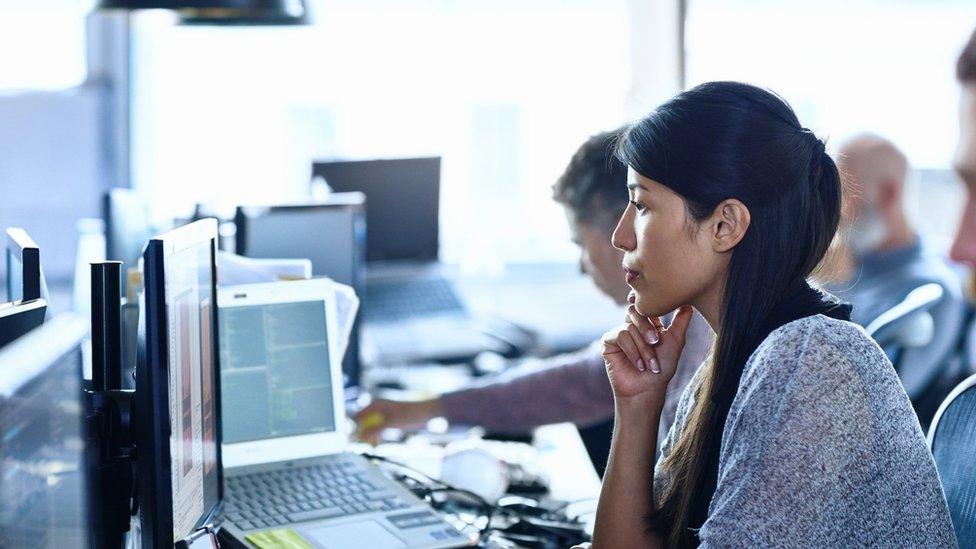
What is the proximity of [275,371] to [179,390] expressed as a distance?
55 cm

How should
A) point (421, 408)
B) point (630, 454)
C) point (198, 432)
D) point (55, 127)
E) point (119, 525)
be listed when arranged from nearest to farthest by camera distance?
point (119, 525) → point (198, 432) → point (630, 454) → point (421, 408) → point (55, 127)

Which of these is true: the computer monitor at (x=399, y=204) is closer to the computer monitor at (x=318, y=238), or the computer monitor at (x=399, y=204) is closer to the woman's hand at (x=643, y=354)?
the computer monitor at (x=318, y=238)

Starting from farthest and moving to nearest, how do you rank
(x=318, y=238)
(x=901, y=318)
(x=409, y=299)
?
(x=409, y=299), (x=318, y=238), (x=901, y=318)

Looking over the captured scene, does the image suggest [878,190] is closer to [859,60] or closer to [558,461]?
[859,60]

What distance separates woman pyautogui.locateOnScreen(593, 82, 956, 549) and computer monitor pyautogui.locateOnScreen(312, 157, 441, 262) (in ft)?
5.71

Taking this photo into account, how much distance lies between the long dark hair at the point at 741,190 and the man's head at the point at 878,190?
2.20m

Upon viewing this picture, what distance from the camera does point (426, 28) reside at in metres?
3.65

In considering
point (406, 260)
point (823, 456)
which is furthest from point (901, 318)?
point (406, 260)

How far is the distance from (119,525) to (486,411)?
121cm

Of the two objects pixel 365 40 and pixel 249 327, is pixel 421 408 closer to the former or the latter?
pixel 249 327

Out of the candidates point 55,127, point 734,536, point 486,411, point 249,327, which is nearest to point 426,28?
point 55,127

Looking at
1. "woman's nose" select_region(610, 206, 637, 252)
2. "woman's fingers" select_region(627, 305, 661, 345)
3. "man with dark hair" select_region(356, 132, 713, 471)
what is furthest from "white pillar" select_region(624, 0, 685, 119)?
"woman's nose" select_region(610, 206, 637, 252)

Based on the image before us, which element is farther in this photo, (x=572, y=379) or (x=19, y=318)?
(x=572, y=379)

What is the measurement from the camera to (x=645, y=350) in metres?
1.44
